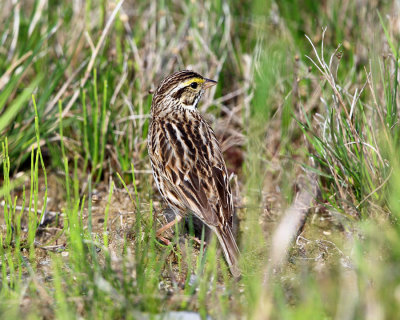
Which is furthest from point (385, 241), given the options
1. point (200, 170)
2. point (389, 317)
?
point (200, 170)

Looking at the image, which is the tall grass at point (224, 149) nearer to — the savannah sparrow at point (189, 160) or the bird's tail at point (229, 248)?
the bird's tail at point (229, 248)

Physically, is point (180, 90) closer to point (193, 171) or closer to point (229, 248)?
point (193, 171)

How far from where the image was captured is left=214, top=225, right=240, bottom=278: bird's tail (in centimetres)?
396

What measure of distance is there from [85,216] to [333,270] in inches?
85.6

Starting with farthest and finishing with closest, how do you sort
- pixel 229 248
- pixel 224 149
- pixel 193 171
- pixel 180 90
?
pixel 224 149, pixel 180 90, pixel 193 171, pixel 229 248

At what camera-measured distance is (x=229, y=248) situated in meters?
4.09

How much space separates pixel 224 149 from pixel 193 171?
148cm

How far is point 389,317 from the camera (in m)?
2.96

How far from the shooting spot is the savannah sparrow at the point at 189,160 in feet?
13.8

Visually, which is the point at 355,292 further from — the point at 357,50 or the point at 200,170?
the point at 357,50

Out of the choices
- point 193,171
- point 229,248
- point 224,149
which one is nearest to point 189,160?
point 193,171

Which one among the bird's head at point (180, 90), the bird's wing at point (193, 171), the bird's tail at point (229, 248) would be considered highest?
the bird's head at point (180, 90)

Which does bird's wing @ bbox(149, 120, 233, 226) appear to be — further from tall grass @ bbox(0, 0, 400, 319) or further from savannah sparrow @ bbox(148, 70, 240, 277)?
tall grass @ bbox(0, 0, 400, 319)

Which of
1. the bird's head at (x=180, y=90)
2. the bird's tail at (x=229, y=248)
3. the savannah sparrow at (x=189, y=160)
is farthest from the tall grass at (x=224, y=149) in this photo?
the bird's head at (x=180, y=90)
